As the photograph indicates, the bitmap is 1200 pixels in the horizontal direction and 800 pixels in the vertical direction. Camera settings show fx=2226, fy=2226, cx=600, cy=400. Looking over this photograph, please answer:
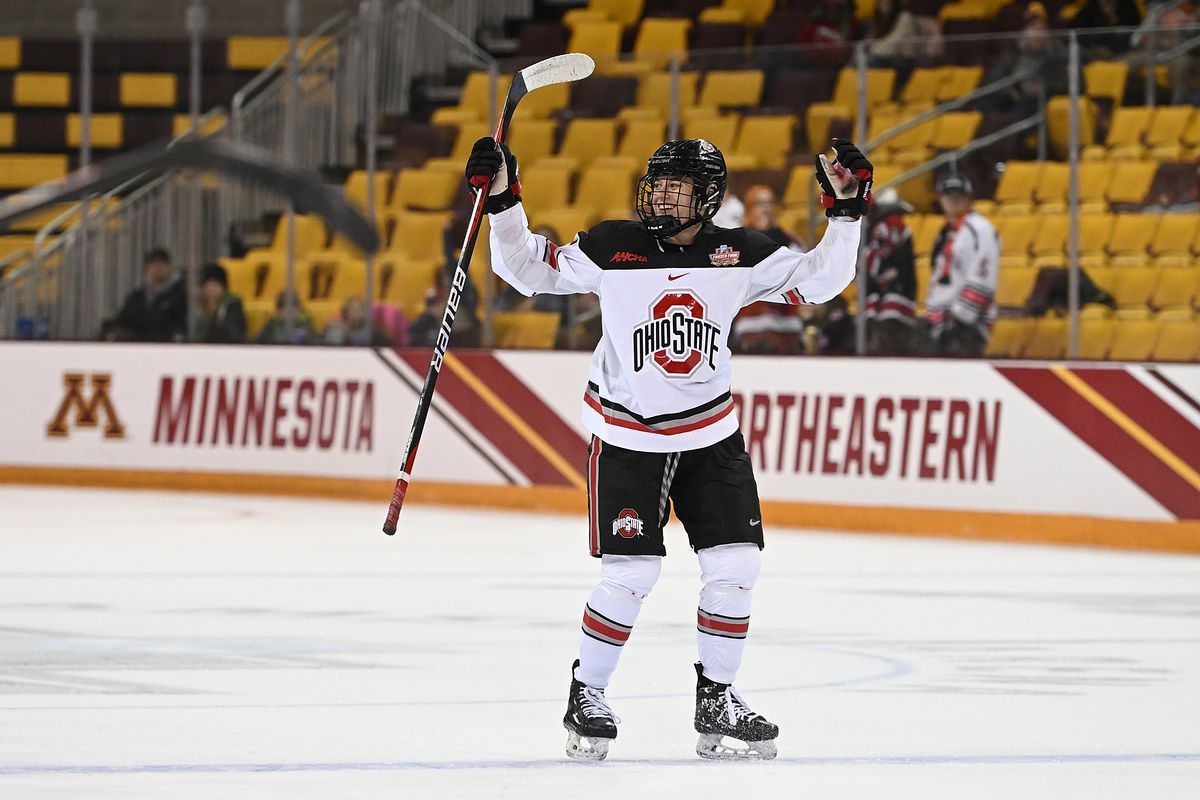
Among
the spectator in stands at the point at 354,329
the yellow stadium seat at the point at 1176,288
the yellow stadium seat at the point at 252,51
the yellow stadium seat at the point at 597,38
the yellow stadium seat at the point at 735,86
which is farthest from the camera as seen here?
the yellow stadium seat at the point at 252,51

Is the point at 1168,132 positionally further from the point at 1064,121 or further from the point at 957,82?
the point at 957,82

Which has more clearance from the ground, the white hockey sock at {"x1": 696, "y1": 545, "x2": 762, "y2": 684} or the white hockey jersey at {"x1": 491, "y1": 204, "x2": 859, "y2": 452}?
the white hockey jersey at {"x1": 491, "y1": 204, "x2": 859, "y2": 452}

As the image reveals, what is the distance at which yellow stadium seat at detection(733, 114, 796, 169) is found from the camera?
12.5 metres

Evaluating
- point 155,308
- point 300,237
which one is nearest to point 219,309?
point 155,308

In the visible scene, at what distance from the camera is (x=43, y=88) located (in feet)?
64.6

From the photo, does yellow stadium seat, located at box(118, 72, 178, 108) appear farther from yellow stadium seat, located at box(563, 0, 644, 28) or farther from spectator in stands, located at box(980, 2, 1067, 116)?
spectator in stands, located at box(980, 2, 1067, 116)

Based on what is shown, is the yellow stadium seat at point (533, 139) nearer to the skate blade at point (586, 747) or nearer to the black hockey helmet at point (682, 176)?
the black hockey helmet at point (682, 176)

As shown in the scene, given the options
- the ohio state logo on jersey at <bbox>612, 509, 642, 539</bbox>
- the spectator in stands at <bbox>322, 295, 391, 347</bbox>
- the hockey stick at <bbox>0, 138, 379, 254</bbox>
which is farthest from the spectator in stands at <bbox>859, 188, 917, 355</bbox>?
the hockey stick at <bbox>0, 138, 379, 254</bbox>

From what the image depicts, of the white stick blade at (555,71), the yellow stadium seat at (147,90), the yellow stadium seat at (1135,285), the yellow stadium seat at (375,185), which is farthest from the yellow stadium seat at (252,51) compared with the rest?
the white stick blade at (555,71)

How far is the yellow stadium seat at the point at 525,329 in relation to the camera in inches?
517

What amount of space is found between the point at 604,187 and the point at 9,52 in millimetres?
8512

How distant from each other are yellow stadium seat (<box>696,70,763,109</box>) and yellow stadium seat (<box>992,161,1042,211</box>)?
1.75m

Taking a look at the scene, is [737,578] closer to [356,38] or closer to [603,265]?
[603,265]

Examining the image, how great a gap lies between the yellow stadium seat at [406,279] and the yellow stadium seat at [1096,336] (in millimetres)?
4038
